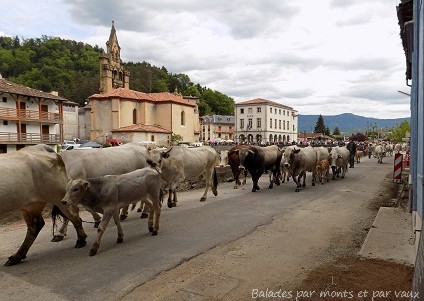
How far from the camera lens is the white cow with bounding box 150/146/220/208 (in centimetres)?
1106

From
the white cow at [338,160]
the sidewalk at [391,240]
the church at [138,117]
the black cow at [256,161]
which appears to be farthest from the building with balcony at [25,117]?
the sidewalk at [391,240]

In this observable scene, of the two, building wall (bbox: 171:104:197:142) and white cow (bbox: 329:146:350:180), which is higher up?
building wall (bbox: 171:104:197:142)

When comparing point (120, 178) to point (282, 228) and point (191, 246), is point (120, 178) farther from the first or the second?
point (282, 228)

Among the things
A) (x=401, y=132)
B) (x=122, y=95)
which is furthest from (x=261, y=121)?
(x=122, y=95)

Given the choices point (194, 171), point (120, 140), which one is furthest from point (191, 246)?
point (120, 140)

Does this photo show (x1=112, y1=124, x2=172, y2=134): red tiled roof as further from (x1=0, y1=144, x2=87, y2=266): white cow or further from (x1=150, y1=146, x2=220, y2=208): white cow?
(x1=0, y1=144, x2=87, y2=266): white cow

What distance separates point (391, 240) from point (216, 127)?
336 feet

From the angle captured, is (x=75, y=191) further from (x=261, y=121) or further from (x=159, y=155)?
(x=261, y=121)

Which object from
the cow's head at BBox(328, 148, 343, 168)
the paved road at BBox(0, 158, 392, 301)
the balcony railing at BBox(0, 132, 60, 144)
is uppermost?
the balcony railing at BBox(0, 132, 60, 144)

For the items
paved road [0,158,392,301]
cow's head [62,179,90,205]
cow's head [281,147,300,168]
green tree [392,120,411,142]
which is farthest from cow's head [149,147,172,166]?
green tree [392,120,411,142]

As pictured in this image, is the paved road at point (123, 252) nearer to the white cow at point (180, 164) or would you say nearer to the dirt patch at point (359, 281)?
the white cow at point (180, 164)

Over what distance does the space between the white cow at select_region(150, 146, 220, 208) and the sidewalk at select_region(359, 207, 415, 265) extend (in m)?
6.00

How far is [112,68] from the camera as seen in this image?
2707 inches

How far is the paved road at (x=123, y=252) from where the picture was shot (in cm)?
510
